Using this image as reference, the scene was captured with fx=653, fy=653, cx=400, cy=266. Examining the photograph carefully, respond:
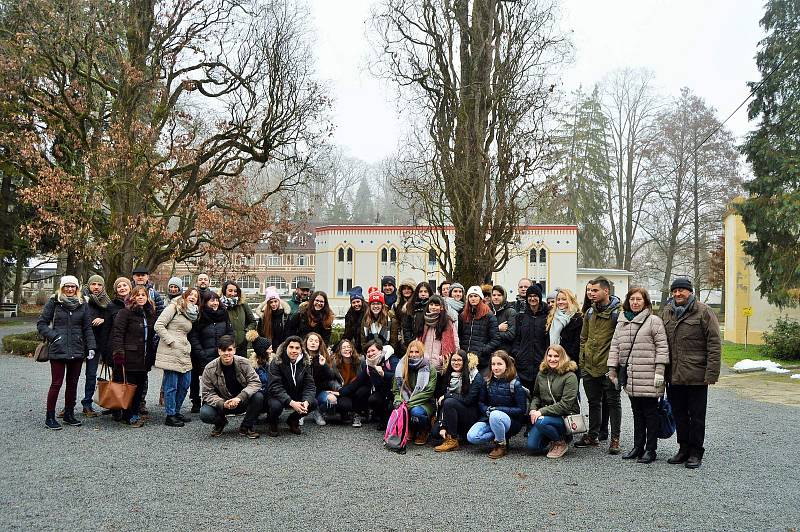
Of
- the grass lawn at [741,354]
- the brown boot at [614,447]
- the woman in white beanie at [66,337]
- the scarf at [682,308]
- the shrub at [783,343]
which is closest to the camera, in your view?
the scarf at [682,308]

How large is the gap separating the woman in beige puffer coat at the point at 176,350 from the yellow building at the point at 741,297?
21.1 metres

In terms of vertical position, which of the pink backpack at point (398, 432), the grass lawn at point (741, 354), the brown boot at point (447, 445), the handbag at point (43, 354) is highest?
the handbag at point (43, 354)

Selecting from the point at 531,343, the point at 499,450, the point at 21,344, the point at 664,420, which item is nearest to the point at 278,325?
the point at 531,343

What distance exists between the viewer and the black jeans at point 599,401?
7301mm

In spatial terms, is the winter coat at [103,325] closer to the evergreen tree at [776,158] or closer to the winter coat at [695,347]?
the winter coat at [695,347]

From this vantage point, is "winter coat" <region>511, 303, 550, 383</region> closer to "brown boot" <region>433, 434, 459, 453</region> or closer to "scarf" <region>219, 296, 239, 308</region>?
"brown boot" <region>433, 434, 459, 453</region>

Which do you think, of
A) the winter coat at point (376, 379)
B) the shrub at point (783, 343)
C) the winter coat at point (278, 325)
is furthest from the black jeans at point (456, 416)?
the shrub at point (783, 343)

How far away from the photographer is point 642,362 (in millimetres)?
6824

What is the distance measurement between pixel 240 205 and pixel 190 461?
1284 cm

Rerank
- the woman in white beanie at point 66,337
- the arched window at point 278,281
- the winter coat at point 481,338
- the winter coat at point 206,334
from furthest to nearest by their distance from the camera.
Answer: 1. the arched window at point 278,281
2. the winter coat at point 206,334
3. the winter coat at point 481,338
4. the woman in white beanie at point 66,337

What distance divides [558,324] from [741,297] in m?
19.6

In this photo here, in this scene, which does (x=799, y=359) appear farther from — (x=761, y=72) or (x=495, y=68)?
(x=495, y=68)

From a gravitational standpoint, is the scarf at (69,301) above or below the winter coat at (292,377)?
above

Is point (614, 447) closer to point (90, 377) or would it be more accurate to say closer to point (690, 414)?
point (690, 414)
